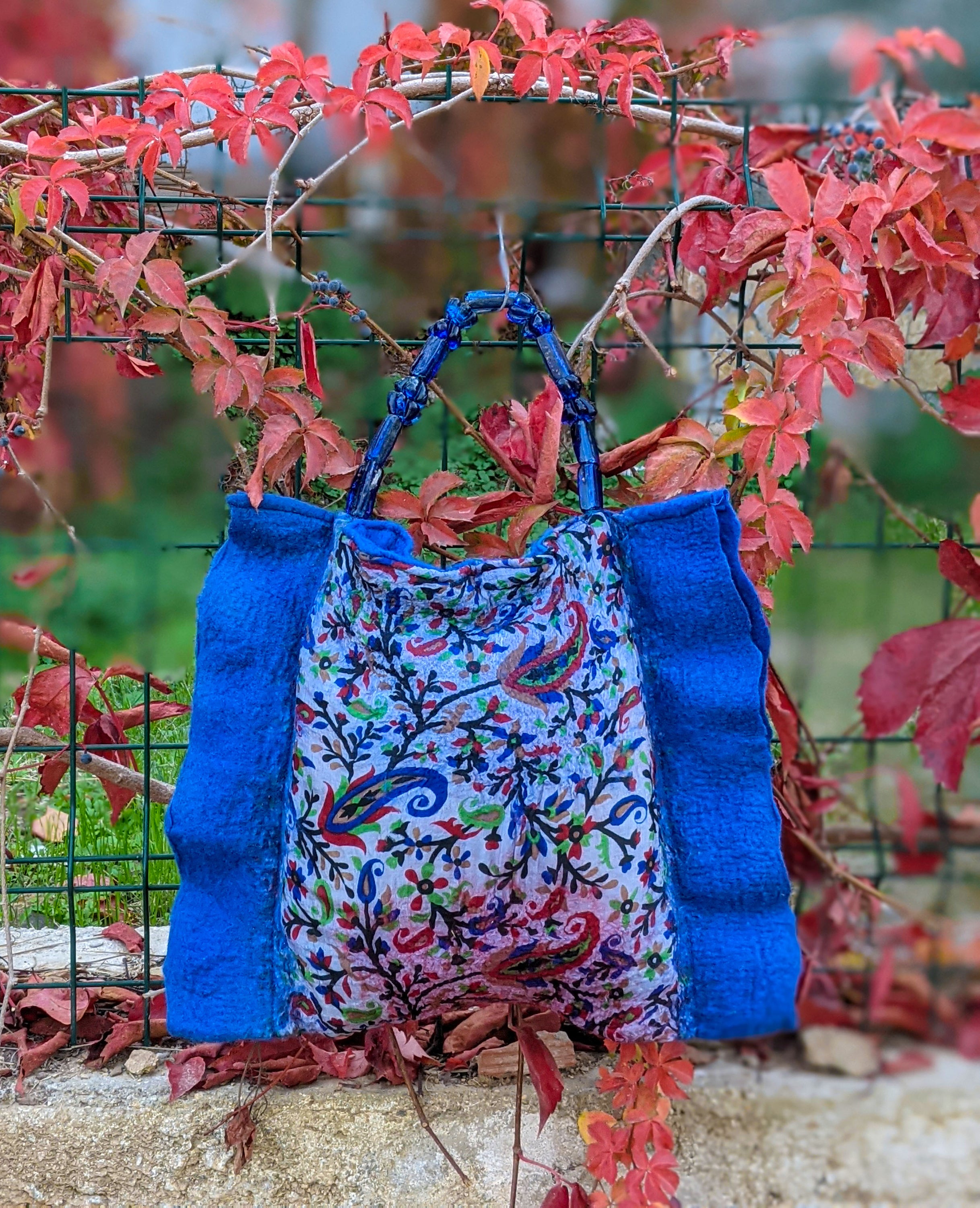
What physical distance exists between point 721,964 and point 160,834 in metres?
1.13

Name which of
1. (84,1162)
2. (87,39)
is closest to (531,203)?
(87,39)

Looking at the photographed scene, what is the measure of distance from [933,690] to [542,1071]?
59 centimetres

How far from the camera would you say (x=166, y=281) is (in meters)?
1.03

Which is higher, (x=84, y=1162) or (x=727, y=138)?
(x=727, y=138)

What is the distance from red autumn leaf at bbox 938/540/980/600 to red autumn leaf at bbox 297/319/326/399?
2.26ft

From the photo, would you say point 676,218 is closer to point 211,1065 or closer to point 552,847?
point 552,847

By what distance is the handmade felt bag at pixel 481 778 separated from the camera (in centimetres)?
86

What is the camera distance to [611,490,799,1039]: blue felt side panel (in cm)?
89

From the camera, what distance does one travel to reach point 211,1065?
4.26ft

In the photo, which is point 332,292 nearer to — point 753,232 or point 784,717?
point 753,232

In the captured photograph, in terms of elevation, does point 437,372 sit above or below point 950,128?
below

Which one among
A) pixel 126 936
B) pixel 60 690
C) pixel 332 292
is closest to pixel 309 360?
pixel 332 292

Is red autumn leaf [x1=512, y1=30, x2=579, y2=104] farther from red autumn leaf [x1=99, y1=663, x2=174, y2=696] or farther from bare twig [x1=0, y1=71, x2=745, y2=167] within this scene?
red autumn leaf [x1=99, y1=663, x2=174, y2=696]

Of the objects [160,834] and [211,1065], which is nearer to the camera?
[211,1065]
